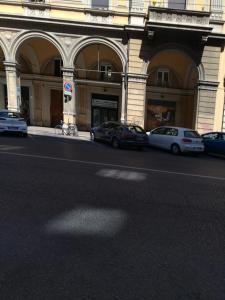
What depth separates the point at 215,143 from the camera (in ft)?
48.4

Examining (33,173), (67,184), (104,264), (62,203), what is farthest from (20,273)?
(33,173)

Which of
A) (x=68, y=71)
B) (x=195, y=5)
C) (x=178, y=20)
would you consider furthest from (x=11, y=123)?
(x=195, y=5)

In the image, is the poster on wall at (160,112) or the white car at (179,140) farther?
the poster on wall at (160,112)

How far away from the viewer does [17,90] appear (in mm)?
19781

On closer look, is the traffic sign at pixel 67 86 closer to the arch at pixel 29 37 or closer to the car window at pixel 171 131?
the arch at pixel 29 37

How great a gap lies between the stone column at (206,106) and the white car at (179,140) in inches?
194

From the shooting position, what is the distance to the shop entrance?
78.0ft

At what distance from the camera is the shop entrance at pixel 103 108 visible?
78.0 ft

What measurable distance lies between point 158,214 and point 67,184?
8.36 feet

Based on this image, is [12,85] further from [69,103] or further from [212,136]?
[212,136]

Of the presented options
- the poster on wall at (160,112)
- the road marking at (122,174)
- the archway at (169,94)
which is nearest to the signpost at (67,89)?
the archway at (169,94)

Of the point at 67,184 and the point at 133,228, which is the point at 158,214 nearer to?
the point at 133,228

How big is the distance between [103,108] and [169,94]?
241 inches

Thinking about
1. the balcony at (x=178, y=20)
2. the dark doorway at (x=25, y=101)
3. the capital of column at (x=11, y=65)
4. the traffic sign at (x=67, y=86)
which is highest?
the balcony at (x=178, y=20)
